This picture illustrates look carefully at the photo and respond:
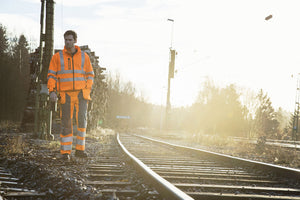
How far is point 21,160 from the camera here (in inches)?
187

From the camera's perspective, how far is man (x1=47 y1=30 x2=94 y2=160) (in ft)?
15.3

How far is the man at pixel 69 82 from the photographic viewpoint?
4.65 m

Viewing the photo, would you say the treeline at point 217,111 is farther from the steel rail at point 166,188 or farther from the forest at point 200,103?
the steel rail at point 166,188

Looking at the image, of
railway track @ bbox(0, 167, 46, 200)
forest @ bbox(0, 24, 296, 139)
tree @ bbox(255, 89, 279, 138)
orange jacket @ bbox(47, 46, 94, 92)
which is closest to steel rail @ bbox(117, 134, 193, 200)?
railway track @ bbox(0, 167, 46, 200)

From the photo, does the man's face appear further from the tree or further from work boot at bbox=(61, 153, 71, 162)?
the tree

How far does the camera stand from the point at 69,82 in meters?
4.66

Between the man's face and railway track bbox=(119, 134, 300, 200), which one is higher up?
the man's face

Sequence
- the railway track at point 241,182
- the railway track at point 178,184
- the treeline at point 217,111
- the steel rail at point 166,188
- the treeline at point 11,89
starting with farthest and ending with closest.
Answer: the treeline at point 217,111 → the treeline at point 11,89 → the railway track at point 241,182 → the railway track at point 178,184 → the steel rail at point 166,188

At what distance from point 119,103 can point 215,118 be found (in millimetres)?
27816

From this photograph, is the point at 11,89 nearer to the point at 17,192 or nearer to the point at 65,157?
the point at 65,157

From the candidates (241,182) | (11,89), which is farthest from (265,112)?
(241,182)

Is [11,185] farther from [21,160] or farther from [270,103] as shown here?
[270,103]

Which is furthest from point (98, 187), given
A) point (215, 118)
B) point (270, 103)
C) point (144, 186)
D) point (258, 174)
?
point (270, 103)

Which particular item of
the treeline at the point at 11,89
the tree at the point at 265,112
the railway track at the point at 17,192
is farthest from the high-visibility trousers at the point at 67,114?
the tree at the point at 265,112
